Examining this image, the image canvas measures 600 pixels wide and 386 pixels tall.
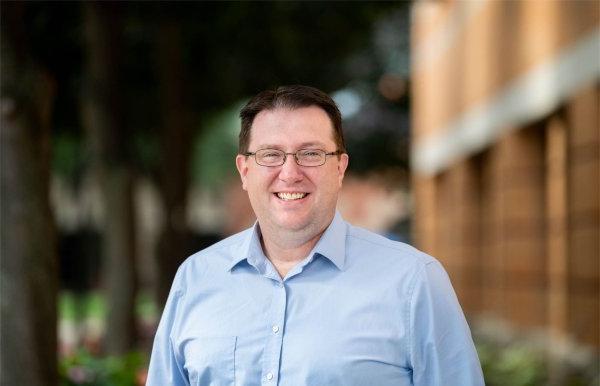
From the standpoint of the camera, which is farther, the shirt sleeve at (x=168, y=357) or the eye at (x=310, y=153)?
the shirt sleeve at (x=168, y=357)

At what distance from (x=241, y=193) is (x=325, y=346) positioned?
187ft

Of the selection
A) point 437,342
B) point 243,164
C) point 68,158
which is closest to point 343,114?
point 243,164

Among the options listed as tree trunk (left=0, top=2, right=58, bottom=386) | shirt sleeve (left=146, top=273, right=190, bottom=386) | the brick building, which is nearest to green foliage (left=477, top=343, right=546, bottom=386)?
the brick building

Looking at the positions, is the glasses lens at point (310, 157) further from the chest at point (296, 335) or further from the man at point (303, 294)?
the chest at point (296, 335)

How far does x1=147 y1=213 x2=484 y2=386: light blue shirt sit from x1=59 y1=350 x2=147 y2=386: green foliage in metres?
5.05

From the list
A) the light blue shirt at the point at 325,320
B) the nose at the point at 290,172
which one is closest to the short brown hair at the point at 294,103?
the nose at the point at 290,172

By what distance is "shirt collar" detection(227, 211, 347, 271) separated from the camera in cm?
378

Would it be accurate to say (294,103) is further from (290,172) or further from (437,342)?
(437,342)

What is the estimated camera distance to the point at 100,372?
389 inches

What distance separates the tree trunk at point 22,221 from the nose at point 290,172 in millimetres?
4055

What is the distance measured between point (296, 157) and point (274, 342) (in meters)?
0.50

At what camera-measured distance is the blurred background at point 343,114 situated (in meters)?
7.70

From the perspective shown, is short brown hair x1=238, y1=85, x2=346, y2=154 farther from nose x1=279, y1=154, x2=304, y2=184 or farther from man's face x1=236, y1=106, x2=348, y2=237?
nose x1=279, y1=154, x2=304, y2=184

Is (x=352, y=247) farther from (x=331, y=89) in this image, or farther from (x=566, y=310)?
(x=331, y=89)
